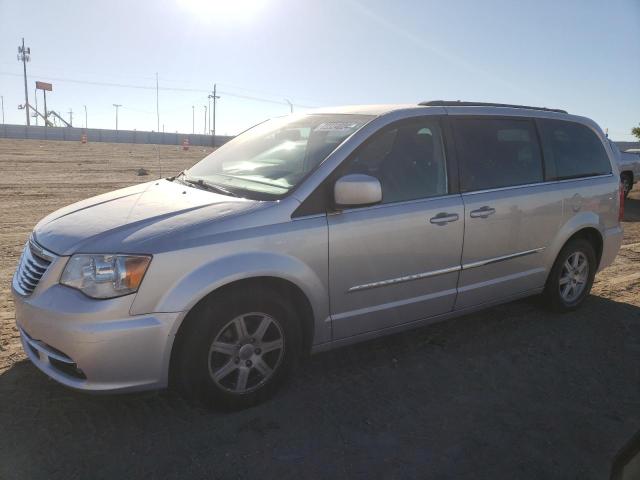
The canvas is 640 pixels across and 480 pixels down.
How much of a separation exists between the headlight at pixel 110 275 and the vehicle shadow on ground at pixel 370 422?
803 mm

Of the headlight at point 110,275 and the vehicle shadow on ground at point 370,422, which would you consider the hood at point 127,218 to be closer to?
the headlight at point 110,275

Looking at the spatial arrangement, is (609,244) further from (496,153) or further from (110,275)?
(110,275)

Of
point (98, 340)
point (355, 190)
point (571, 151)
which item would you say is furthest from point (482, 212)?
point (98, 340)

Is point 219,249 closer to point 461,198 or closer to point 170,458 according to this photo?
point 170,458

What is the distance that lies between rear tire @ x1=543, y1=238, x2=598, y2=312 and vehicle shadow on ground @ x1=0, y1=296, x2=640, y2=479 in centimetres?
83

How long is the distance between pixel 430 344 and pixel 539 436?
4.16 feet

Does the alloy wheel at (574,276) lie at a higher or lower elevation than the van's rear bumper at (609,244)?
lower

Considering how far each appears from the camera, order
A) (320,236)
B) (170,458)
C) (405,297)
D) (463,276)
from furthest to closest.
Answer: (463,276) < (405,297) < (320,236) < (170,458)

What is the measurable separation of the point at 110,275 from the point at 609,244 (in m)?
4.62

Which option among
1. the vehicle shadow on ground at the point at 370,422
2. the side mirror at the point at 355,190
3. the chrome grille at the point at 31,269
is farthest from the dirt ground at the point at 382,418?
the side mirror at the point at 355,190

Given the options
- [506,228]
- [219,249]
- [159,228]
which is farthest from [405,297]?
[159,228]

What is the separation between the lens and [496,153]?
4.19m

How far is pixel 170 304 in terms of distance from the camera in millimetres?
2693

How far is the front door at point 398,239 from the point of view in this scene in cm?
328
